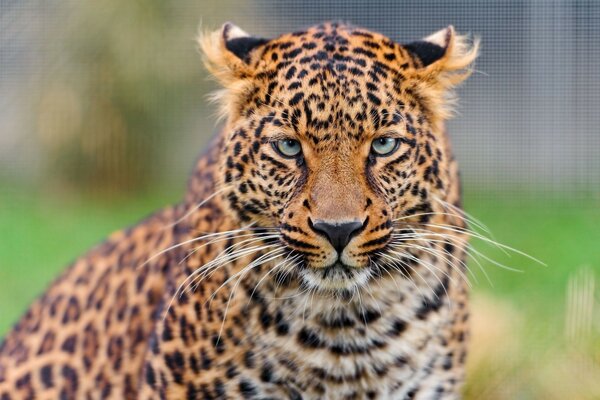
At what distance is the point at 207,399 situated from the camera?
11.0ft

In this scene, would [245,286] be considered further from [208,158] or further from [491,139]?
[491,139]

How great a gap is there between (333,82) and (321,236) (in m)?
0.49

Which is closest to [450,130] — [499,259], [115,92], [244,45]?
[499,259]

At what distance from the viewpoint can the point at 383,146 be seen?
3160mm

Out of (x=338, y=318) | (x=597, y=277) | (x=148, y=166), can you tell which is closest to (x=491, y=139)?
(x=597, y=277)

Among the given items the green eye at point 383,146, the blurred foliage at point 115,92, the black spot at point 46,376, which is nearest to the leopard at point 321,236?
the green eye at point 383,146

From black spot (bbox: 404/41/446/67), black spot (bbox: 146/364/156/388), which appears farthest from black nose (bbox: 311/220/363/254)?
black spot (bbox: 146/364/156/388)

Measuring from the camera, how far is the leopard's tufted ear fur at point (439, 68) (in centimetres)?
331

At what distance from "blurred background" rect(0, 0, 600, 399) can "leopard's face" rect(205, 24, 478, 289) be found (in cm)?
60

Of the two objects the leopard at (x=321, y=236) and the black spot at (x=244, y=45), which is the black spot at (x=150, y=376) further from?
the black spot at (x=244, y=45)

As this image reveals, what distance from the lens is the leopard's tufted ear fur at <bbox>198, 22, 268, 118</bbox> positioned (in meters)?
3.35

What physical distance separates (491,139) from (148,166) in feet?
11.8

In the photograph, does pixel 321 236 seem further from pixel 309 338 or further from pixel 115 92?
pixel 115 92

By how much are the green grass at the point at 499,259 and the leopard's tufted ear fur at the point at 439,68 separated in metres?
0.64
